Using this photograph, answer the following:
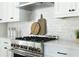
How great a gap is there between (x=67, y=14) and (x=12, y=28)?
188 cm

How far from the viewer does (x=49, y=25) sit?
2682 millimetres

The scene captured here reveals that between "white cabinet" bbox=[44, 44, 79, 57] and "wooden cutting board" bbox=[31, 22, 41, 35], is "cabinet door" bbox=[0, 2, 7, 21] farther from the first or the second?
"white cabinet" bbox=[44, 44, 79, 57]

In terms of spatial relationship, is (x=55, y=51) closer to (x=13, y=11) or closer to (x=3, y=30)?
(x=13, y=11)

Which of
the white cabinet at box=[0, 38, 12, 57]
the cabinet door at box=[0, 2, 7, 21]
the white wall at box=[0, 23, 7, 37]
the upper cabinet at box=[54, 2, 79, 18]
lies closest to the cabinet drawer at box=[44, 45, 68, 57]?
the upper cabinet at box=[54, 2, 79, 18]

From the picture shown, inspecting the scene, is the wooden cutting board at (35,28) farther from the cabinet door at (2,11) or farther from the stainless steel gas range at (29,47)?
the cabinet door at (2,11)

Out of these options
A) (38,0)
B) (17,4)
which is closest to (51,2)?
(38,0)

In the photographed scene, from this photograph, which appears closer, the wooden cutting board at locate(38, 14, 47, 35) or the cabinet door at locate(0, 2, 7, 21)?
the wooden cutting board at locate(38, 14, 47, 35)

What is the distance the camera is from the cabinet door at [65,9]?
77.4 inches

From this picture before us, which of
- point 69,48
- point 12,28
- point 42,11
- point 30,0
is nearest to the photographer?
point 69,48

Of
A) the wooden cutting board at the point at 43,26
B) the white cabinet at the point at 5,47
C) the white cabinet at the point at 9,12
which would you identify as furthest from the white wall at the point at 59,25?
the white cabinet at the point at 5,47

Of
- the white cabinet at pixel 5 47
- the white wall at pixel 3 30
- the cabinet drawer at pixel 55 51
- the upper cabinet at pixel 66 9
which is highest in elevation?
the upper cabinet at pixel 66 9

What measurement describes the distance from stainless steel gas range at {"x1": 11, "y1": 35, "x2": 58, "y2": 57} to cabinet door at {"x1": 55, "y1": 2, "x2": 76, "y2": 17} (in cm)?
46

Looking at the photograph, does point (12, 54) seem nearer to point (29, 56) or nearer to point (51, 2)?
point (29, 56)

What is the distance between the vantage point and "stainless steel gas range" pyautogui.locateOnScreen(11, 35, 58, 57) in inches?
81.8
